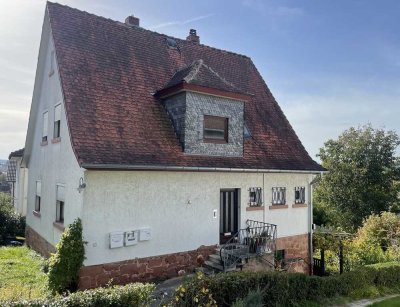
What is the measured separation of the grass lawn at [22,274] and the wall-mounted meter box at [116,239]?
2220mm

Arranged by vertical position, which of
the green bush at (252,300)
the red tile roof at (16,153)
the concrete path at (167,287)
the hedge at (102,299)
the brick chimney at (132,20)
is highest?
the brick chimney at (132,20)

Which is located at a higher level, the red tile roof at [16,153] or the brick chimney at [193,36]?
the brick chimney at [193,36]

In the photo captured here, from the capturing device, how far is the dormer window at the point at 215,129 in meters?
13.4

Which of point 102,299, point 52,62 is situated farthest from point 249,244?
point 52,62

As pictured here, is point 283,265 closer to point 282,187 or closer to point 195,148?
point 282,187

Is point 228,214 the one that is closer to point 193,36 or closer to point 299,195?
point 299,195

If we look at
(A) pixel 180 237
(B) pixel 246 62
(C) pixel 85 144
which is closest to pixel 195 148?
(A) pixel 180 237

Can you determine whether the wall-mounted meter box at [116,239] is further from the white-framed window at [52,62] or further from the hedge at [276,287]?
the white-framed window at [52,62]

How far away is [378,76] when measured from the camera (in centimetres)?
1642

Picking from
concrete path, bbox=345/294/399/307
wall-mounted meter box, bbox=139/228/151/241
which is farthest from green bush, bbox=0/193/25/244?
concrete path, bbox=345/294/399/307

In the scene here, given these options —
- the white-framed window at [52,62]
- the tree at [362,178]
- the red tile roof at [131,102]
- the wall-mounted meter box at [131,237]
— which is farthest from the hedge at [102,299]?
the tree at [362,178]

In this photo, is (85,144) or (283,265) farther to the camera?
(283,265)

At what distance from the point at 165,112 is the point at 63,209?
5.34 m

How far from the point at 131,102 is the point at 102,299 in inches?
299
